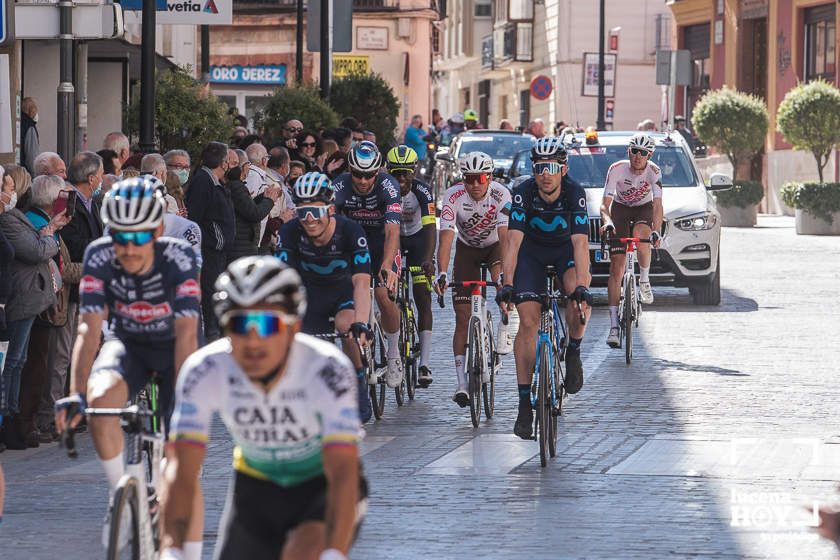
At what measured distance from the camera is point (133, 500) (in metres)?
7.16

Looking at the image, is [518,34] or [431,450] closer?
[431,450]

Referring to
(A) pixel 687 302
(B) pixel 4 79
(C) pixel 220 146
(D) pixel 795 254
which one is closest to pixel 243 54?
(D) pixel 795 254

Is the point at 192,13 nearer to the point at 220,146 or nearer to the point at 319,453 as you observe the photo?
the point at 220,146

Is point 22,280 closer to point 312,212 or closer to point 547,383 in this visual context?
point 312,212

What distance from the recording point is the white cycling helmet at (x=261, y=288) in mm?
5148

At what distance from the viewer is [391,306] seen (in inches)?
543

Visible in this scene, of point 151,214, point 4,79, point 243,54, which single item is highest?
point 243,54

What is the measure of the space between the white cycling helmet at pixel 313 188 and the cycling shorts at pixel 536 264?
1560 millimetres

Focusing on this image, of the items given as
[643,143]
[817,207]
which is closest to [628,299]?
[643,143]

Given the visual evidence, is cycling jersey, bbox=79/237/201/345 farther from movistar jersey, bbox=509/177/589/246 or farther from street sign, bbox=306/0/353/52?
street sign, bbox=306/0/353/52

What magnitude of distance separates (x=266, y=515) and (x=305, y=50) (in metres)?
49.9

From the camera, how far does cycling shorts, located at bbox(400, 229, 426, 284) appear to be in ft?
48.6

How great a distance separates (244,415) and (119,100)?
2053cm

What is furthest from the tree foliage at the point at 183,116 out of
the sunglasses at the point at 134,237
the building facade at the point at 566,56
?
the building facade at the point at 566,56
